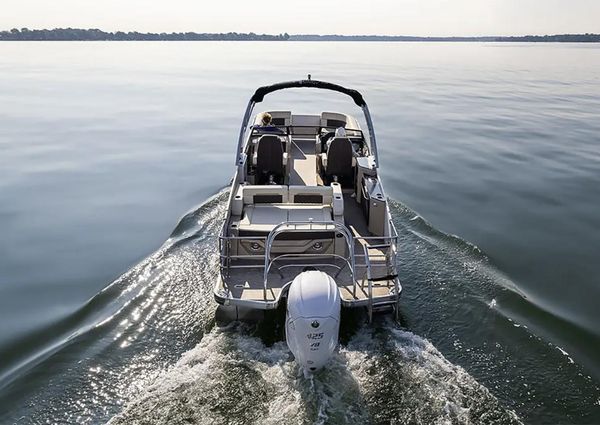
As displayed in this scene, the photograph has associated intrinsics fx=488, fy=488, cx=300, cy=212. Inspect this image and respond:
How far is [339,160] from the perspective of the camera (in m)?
10.1

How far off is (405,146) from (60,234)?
40.0 ft

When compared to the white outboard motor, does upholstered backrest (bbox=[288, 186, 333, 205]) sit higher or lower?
higher

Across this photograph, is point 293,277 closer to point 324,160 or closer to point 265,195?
point 265,195

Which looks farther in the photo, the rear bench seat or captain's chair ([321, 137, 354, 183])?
captain's chair ([321, 137, 354, 183])

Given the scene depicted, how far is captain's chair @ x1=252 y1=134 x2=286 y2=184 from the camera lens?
32.1 feet

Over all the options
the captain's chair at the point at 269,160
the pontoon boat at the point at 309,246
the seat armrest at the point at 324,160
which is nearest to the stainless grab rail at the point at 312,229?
the pontoon boat at the point at 309,246

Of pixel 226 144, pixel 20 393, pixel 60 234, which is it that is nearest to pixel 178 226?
pixel 60 234

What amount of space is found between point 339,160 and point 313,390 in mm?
5738

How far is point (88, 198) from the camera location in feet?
42.1

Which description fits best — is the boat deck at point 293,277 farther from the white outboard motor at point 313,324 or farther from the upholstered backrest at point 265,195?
the upholstered backrest at point 265,195

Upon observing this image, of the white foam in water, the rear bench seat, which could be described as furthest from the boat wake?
the rear bench seat

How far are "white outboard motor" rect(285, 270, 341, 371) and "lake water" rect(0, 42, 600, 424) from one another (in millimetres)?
341

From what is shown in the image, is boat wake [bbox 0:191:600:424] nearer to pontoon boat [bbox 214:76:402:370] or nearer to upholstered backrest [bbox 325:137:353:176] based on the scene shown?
pontoon boat [bbox 214:76:402:370]

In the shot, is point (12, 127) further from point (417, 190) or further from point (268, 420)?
point (268, 420)
